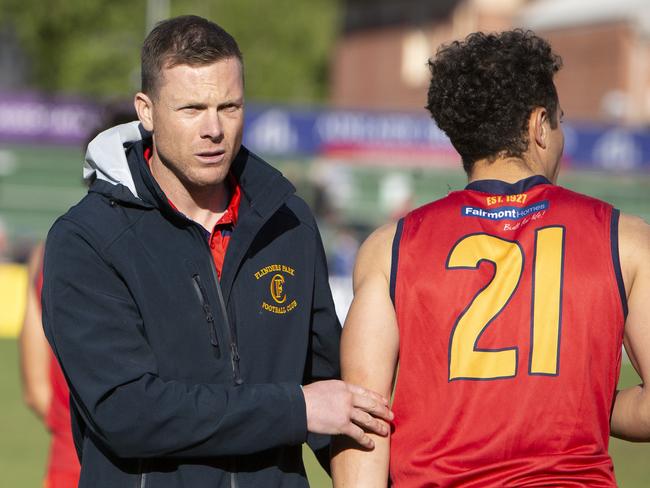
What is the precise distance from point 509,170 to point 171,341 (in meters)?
1.07

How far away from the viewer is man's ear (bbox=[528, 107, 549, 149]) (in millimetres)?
3236

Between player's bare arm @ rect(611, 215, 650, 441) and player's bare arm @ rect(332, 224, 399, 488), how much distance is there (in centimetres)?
64

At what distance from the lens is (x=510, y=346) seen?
10.1ft

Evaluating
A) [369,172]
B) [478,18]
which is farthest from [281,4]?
[369,172]

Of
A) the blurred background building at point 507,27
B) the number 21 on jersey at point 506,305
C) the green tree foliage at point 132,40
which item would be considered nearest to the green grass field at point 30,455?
the number 21 on jersey at point 506,305

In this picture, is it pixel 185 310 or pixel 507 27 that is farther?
pixel 507 27

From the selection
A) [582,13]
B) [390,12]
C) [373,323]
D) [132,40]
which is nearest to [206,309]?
[373,323]

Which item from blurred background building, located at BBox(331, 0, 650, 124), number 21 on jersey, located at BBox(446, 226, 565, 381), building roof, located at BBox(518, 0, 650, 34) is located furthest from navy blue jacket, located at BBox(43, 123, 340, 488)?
building roof, located at BBox(518, 0, 650, 34)

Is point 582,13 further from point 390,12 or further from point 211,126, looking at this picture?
point 211,126

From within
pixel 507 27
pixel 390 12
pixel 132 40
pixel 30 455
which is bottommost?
pixel 30 455

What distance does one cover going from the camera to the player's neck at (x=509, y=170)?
10.7 ft

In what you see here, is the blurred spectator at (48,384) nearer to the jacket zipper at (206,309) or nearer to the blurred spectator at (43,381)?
the blurred spectator at (43,381)

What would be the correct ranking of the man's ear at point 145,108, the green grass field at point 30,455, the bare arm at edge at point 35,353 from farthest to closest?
the green grass field at point 30,455, the bare arm at edge at point 35,353, the man's ear at point 145,108

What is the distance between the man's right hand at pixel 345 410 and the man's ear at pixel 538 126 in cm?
86
